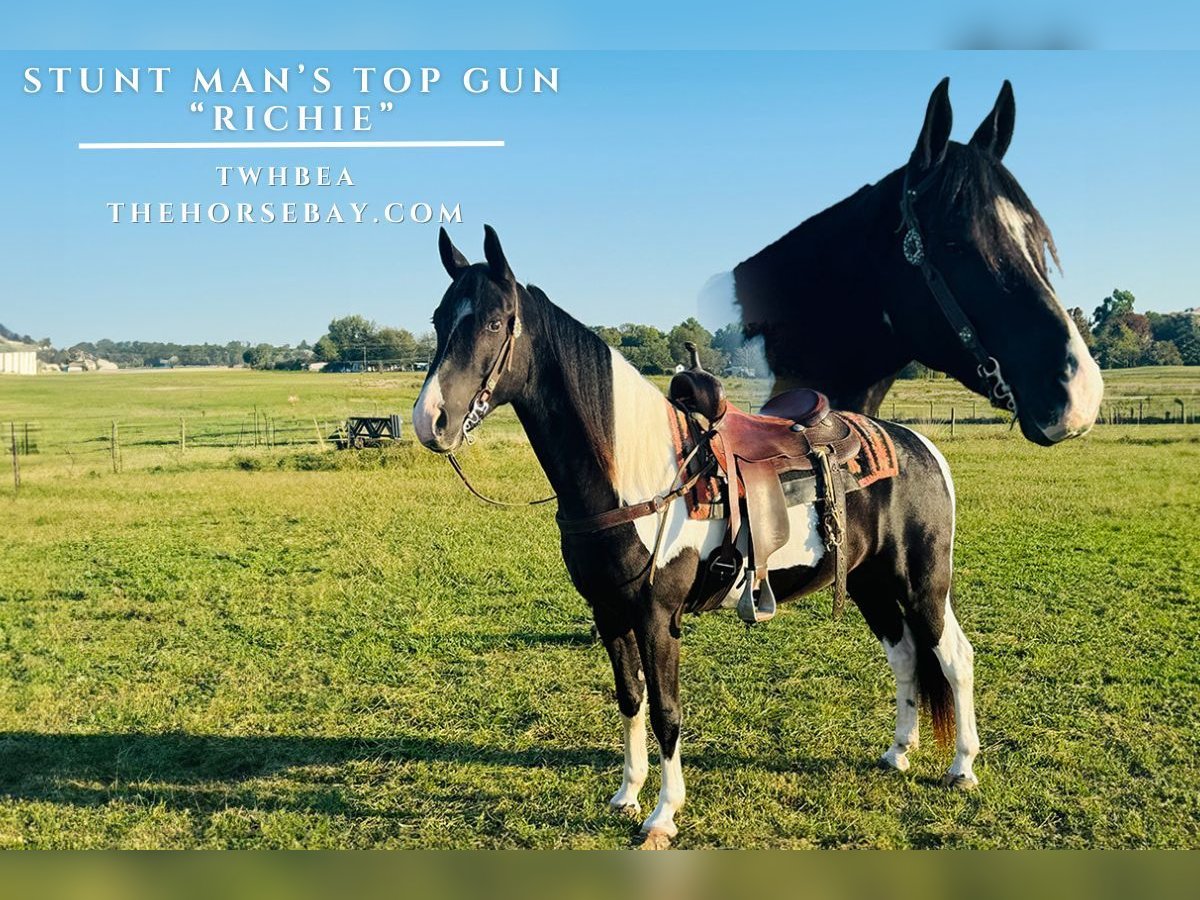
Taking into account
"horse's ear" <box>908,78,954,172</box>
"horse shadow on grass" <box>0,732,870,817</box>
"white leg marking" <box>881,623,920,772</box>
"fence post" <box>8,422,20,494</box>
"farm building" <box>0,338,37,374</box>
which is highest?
"horse's ear" <box>908,78,954,172</box>

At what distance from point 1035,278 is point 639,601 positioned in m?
1.44

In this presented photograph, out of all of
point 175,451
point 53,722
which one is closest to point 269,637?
point 53,722

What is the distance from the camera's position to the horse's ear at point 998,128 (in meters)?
2.38

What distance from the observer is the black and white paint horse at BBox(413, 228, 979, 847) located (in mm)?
2422

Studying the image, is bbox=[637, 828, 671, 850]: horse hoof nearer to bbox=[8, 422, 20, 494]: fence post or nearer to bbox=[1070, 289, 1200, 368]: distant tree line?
bbox=[1070, 289, 1200, 368]: distant tree line

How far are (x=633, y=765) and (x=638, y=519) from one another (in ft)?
3.09

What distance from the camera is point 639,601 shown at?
2.70 metres

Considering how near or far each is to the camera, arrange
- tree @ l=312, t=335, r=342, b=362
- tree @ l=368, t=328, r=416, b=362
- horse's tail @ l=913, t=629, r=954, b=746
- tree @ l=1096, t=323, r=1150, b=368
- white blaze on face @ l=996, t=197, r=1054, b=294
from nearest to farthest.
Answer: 1. white blaze on face @ l=996, t=197, r=1054, b=294
2. horse's tail @ l=913, t=629, r=954, b=746
3. tree @ l=368, t=328, r=416, b=362
4. tree @ l=1096, t=323, r=1150, b=368
5. tree @ l=312, t=335, r=342, b=362

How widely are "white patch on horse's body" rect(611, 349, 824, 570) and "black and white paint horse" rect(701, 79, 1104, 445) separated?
23.2 inches

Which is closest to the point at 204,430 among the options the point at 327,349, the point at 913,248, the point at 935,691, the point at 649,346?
the point at 327,349

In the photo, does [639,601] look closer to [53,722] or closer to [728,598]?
[728,598]

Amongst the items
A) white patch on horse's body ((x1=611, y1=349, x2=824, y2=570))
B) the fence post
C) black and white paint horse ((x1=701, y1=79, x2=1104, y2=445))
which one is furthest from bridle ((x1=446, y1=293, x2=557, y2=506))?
the fence post

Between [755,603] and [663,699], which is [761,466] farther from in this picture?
[663,699]

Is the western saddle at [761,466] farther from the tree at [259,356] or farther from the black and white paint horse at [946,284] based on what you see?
the tree at [259,356]
